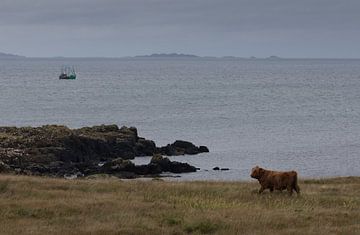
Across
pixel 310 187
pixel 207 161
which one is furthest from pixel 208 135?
pixel 310 187

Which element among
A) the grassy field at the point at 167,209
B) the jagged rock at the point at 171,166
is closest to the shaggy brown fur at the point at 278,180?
the grassy field at the point at 167,209

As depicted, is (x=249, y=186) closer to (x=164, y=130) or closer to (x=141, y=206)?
(x=141, y=206)

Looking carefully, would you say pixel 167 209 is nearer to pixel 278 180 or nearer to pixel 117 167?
pixel 278 180

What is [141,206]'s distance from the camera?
1853 cm

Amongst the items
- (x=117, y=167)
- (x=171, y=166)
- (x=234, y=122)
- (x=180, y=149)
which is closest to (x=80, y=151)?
(x=117, y=167)

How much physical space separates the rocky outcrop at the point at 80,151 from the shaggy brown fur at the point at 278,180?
75.2ft

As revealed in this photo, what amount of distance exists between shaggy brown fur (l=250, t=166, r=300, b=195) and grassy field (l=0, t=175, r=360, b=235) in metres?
0.27

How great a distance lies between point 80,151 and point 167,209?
35751 mm

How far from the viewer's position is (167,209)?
18344 millimetres

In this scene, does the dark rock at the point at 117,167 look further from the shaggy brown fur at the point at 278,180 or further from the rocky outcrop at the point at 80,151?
the shaggy brown fur at the point at 278,180

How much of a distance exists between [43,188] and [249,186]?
7.08 metres

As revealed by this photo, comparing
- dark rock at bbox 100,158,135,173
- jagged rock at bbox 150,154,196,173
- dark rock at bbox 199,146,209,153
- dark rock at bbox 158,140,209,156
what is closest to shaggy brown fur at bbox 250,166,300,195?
dark rock at bbox 100,158,135,173

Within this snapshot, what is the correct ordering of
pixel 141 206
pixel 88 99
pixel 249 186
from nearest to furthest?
pixel 141 206 < pixel 249 186 < pixel 88 99

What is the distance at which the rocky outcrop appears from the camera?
1843 inches
